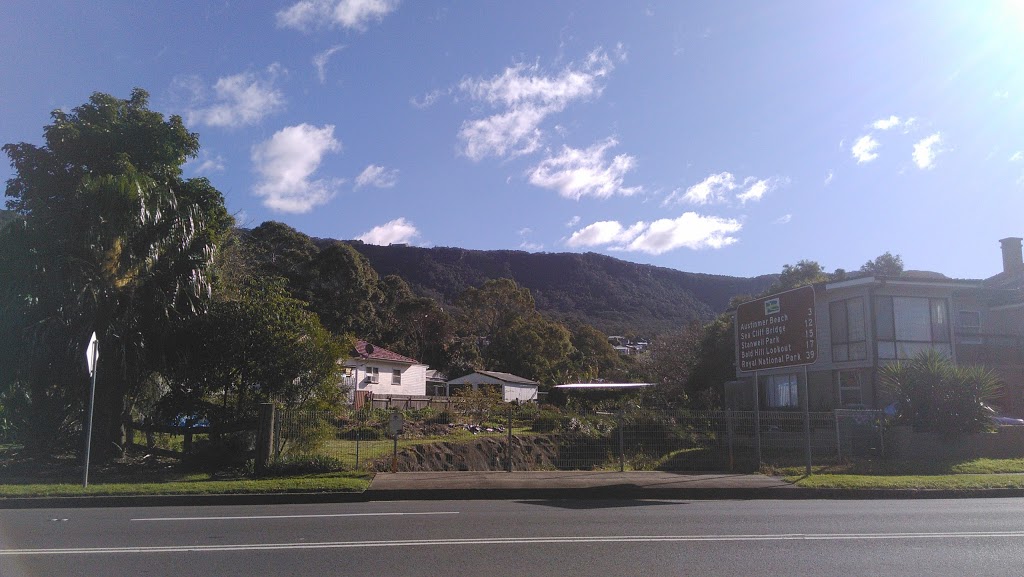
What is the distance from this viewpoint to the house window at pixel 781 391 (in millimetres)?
30062

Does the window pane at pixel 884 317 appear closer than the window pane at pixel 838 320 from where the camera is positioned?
Yes

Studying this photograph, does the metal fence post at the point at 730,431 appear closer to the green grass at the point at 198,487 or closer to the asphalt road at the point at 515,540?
the asphalt road at the point at 515,540

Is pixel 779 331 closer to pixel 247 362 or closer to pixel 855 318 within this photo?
pixel 247 362

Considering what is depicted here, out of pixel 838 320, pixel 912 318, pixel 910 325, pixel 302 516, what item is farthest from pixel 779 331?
pixel 912 318

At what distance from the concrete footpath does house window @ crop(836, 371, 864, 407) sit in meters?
13.5

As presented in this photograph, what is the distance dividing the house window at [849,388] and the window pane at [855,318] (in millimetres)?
1423

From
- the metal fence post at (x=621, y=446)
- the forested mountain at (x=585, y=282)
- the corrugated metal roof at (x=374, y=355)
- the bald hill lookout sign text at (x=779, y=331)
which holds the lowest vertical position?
the metal fence post at (x=621, y=446)

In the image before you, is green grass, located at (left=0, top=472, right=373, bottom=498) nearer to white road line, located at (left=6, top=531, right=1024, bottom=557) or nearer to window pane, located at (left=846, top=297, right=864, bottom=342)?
white road line, located at (left=6, top=531, right=1024, bottom=557)

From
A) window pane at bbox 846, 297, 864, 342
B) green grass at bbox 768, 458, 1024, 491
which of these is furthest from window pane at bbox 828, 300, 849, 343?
green grass at bbox 768, 458, 1024, 491

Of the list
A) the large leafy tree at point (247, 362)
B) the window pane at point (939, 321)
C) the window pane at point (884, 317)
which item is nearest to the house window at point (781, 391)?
the window pane at point (884, 317)

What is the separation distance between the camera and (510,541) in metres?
8.94

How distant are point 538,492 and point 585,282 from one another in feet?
429

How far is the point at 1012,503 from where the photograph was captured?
13.3 meters

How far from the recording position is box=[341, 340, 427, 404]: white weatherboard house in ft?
145
